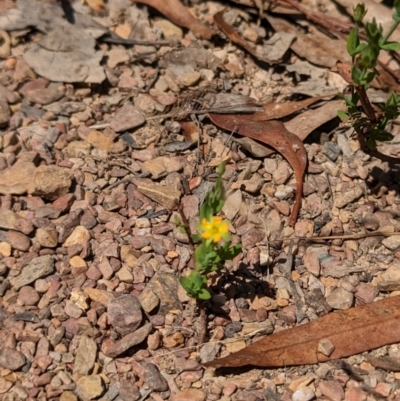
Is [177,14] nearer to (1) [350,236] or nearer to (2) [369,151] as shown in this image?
(2) [369,151]

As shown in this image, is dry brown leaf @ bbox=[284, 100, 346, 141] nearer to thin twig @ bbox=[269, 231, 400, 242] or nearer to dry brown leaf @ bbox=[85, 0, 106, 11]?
thin twig @ bbox=[269, 231, 400, 242]

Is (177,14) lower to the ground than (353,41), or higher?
lower

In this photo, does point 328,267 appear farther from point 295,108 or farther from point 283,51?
point 283,51

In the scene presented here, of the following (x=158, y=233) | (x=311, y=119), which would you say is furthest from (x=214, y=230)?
(x=311, y=119)

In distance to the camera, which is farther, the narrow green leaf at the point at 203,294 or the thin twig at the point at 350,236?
the thin twig at the point at 350,236

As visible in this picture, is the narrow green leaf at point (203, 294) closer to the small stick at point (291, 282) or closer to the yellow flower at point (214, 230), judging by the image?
the yellow flower at point (214, 230)

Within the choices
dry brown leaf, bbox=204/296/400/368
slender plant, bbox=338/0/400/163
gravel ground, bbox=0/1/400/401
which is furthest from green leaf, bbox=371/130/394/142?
dry brown leaf, bbox=204/296/400/368

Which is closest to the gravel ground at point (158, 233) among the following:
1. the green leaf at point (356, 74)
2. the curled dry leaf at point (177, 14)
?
the curled dry leaf at point (177, 14)
